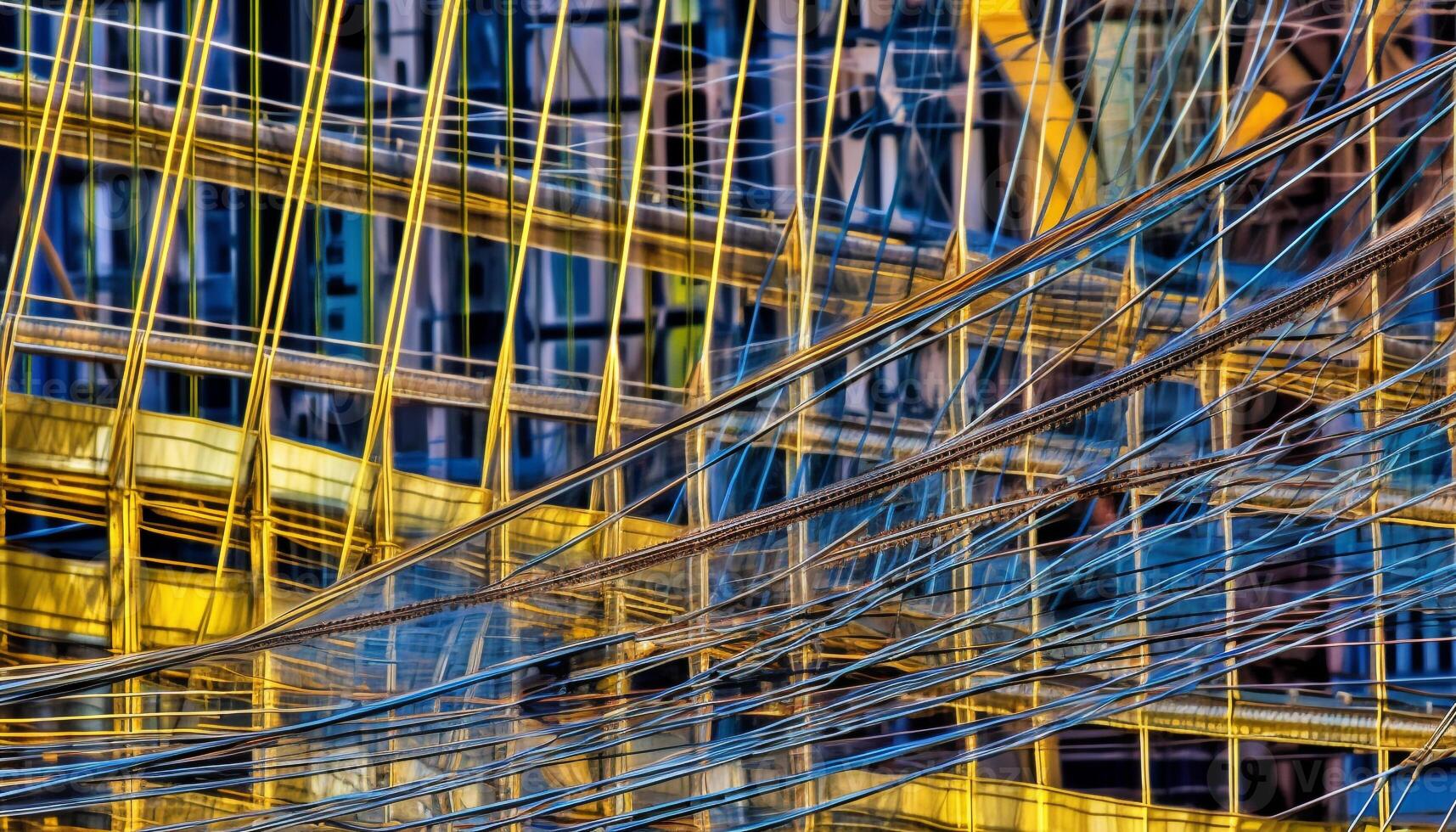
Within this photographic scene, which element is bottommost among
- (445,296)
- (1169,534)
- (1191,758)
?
(1191,758)

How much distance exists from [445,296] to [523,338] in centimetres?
11

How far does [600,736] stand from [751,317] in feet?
1.64

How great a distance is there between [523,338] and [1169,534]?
0.76m

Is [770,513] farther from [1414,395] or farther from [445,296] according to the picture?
[1414,395]

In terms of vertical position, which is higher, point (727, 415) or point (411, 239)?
point (411, 239)

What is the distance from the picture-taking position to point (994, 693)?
4.55 feet

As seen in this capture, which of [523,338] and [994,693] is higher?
[523,338]

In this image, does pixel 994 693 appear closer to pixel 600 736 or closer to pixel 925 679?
pixel 925 679

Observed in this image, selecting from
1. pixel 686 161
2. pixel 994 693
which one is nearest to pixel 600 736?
pixel 994 693

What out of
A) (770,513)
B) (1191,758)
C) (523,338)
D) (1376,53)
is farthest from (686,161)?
(1191,758)

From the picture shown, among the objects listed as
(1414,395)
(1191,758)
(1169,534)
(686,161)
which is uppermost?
(686,161)

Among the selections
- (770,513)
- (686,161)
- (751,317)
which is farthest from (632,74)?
(770,513)

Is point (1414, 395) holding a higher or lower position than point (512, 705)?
higher

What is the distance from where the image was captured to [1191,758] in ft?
4.58
